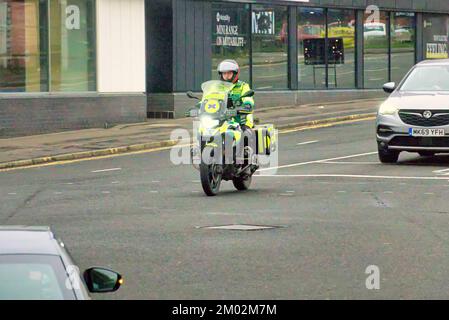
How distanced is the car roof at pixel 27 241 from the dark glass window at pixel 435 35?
37.1 meters

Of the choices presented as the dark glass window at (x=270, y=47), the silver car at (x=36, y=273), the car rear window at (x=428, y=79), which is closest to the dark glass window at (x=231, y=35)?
the dark glass window at (x=270, y=47)

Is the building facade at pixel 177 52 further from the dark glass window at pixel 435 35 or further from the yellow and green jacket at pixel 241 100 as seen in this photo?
the yellow and green jacket at pixel 241 100

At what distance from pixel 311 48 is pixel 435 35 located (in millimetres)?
7547

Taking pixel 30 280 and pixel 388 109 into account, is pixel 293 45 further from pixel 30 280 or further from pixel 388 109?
pixel 30 280

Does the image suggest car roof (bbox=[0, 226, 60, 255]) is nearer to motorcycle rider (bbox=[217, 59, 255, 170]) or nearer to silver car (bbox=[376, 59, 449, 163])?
motorcycle rider (bbox=[217, 59, 255, 170])

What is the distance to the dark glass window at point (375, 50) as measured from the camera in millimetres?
39312

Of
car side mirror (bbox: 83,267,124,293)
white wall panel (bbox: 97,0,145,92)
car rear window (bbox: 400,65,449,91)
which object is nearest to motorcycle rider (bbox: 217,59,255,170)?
car rear window (bbox: 400,65,449,91)

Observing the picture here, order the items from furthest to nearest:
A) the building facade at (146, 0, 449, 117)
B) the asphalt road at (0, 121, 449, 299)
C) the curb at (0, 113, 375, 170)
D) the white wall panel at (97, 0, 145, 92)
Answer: the building facade at (146, 0, 449, 117) → the white wall panel at (97, 0, 145, 92) → the curb at (0, 113, 375, 170) → the asphalt road at (0, 121, 449, 299)

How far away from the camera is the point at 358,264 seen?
10.8 m

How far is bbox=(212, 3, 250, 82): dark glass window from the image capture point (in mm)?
33500
